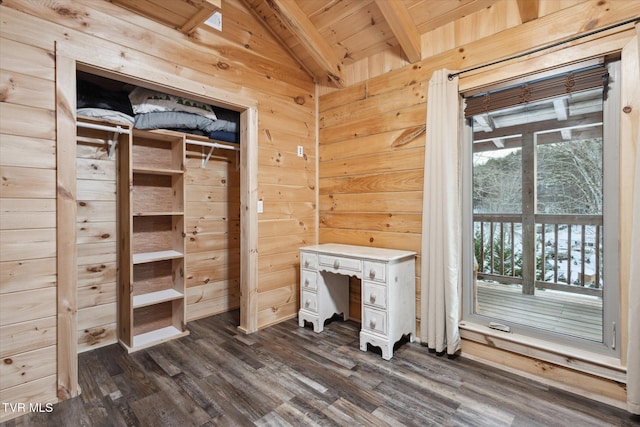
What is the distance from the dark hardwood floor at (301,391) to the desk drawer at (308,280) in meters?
0.48

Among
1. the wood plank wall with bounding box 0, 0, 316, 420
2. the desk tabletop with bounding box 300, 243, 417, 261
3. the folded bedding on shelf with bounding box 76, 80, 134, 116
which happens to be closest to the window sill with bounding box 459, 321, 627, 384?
the desk tabletop with bounding box 300, 243, 417, 261

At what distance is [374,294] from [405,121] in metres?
1.44

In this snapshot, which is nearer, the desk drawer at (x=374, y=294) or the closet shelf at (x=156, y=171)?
the desk drawer at (x=374, y=294)

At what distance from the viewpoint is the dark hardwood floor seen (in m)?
1.63

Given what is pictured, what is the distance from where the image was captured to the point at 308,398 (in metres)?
1.81

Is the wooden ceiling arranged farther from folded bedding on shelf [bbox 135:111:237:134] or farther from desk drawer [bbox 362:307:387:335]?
desk drawer [bbox 362:307:387:335]

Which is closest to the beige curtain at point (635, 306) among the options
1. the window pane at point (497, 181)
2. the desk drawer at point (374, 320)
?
the window pane at point (497, 181)

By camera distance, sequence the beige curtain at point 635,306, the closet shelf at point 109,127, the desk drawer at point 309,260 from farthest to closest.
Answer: the desk drawer at point 309,260
the closet shelf at point 109,127
the beige curtain at point 635,306

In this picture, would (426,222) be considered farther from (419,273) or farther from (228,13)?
(228,13)

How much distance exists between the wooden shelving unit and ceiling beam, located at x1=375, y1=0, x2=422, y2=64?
6.11ft

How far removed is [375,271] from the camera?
232 centimetres

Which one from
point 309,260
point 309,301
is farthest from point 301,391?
point 309,260

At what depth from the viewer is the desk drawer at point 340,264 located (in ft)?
7.99

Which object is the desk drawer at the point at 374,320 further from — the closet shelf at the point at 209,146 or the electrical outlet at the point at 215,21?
the electrical outlet at the point at 215,21
